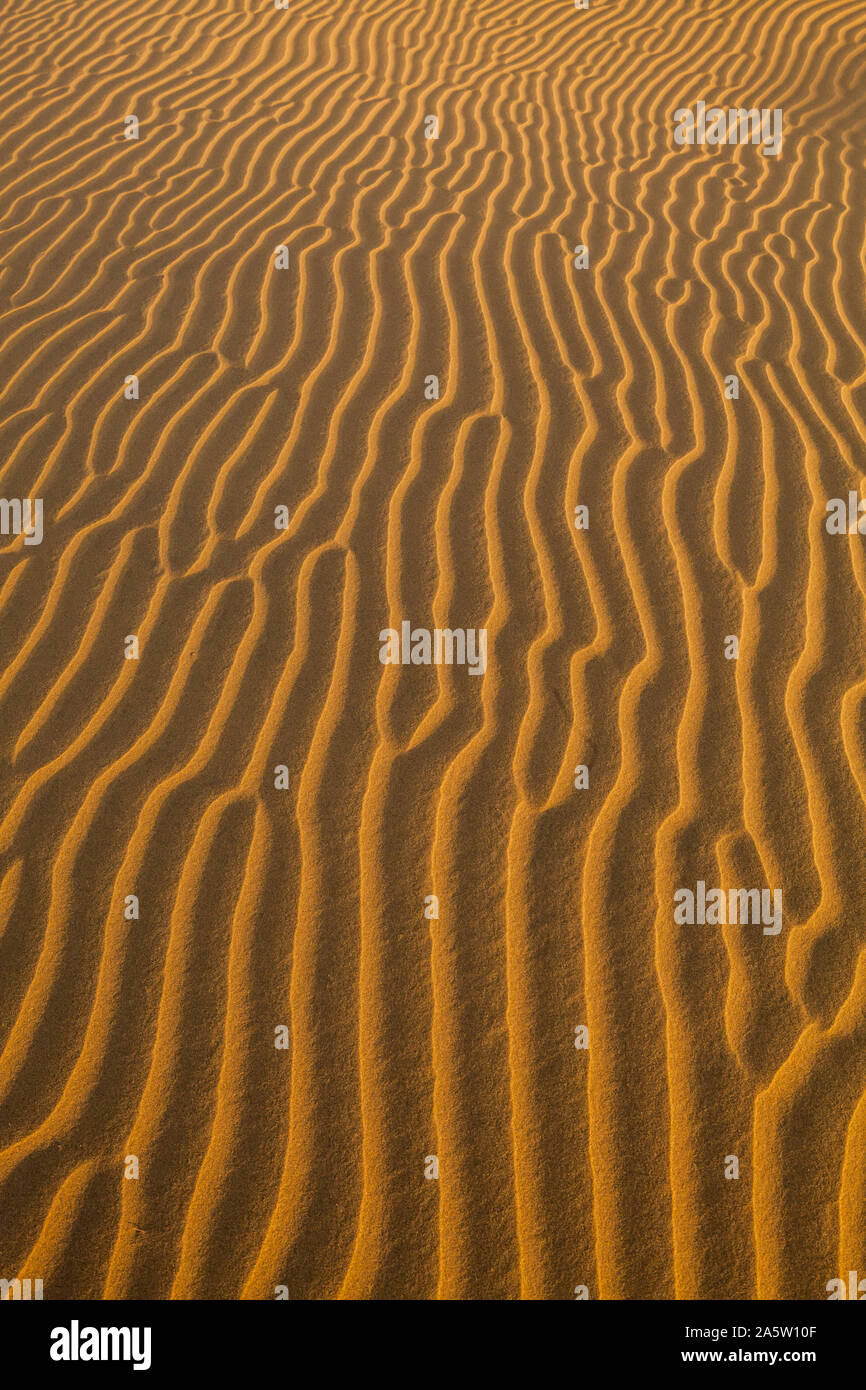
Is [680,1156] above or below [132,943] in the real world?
below

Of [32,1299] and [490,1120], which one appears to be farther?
[490,1120]

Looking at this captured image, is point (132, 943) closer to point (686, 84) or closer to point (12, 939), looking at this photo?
point (12, 939)

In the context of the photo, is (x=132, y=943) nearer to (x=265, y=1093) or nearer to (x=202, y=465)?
(x=265, y=1093)

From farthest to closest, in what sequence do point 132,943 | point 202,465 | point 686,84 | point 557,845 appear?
point 686,84
point 202,465
point 557,845
point 132,943
